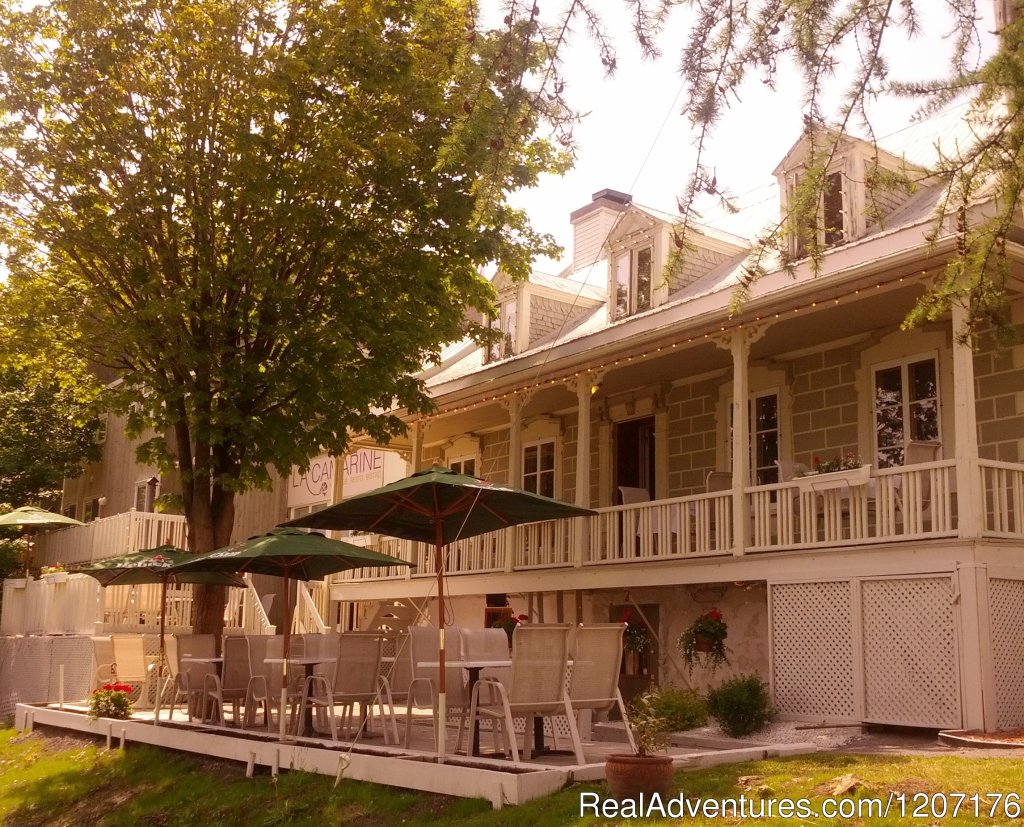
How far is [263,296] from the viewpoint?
633 inches

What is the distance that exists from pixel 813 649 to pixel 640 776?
19.5 feet

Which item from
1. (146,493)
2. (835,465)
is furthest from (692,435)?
(146,493)

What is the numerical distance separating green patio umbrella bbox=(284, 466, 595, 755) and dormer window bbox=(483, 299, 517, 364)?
28.7 ft

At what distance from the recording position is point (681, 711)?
12.7m

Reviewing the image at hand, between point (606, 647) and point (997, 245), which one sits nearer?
point (997, 245)

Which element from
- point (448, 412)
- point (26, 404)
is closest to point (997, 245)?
point (448, 412)

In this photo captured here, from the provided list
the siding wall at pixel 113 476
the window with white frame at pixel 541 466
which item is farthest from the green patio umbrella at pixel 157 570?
the siding wall at pixel 113 476

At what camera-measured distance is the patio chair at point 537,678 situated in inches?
355

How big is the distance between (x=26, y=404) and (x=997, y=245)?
30269mm

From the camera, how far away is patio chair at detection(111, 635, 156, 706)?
1683 cm

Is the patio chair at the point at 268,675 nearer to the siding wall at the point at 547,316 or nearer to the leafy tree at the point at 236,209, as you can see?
the leafy tree at the point at 236,209

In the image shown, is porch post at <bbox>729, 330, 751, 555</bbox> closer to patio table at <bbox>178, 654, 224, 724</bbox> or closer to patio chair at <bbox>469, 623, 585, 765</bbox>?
patio chair at <bbox>469, 623, 585, 765</bbox>

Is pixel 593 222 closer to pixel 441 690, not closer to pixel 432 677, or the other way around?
pixel 432 677

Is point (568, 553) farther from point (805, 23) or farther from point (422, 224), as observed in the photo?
point (805, 23)
